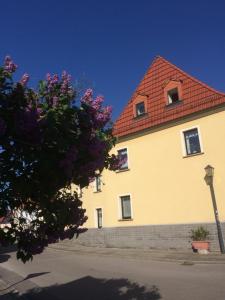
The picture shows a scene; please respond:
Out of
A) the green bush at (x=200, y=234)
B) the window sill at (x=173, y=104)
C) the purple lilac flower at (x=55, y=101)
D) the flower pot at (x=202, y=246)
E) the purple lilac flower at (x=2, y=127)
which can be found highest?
the window sill at (x=173, y=104)

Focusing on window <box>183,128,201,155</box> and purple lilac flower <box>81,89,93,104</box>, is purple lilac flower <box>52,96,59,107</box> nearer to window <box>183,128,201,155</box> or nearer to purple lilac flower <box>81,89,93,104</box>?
purple lilac flower <box>81,89,93,104</box>

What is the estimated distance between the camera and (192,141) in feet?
64.0

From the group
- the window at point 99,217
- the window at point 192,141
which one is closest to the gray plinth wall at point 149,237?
the window at point 99,217

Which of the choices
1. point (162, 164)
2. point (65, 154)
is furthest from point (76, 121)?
point (162, 164)

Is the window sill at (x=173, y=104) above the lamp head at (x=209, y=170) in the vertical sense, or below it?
above

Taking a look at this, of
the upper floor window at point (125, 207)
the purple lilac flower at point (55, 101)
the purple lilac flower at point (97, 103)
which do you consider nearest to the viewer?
the purple lilac flower at point (55, 101)

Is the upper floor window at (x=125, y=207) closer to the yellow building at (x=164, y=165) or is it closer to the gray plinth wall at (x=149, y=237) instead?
the yellow building at (x=164, y=165)

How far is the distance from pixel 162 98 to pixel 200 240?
8120 mm

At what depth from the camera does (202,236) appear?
17.8 metres

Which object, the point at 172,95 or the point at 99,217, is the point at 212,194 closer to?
the point at 172,95

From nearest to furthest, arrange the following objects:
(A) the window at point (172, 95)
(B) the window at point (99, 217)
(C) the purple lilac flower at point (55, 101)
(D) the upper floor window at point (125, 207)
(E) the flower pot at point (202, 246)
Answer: (C) the purple lilac flower at point (55, 101)
(E) the flower pot at point (202, 246)
(A) the window at point (172, 95)
(D) the upper floor window at point (125, 207)
(B) the window at point (99, 217)

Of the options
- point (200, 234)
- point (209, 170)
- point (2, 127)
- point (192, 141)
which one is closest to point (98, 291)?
point (2, 127)

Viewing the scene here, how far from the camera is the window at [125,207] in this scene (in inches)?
886

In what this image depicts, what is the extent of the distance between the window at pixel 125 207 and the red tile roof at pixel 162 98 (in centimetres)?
375
